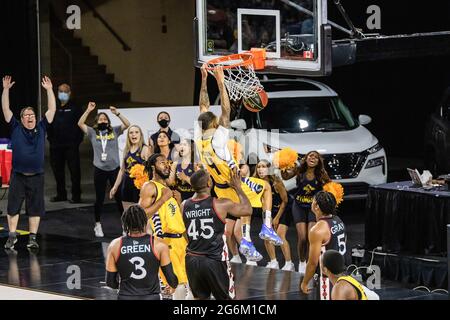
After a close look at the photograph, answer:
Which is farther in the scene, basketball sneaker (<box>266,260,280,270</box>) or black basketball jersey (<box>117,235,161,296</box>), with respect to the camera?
basketball sneaker (<box>266,260,280,270</box>)

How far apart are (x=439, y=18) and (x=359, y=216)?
21.5ft

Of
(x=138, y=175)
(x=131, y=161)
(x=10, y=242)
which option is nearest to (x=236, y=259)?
(x=138, y=175)

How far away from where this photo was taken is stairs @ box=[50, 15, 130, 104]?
27609mm

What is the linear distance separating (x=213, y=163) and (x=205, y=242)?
2.55 metres

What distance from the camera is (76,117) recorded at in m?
19.7

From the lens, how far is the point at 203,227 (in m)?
11.4

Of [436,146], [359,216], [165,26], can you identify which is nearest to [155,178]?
[359,216]

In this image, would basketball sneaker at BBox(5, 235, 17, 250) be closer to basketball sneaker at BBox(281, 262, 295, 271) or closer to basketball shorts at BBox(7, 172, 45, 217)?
basketball shorts at BBox(7, 172, 45, 217)

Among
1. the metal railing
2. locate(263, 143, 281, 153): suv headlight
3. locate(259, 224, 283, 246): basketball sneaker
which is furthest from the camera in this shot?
the metal railing

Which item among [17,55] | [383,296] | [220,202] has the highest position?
[17,55]

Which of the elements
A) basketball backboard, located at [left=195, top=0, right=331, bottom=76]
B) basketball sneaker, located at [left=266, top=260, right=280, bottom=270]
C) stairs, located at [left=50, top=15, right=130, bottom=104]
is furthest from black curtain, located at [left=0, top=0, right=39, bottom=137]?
basketball sneaker, located at [left=266, top=260, right=280, bottom=270]

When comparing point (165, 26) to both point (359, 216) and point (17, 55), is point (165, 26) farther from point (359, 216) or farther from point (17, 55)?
point (359, 216)

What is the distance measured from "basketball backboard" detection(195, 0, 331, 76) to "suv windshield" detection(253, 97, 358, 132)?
379cm

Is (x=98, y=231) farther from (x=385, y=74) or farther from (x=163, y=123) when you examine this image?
(x=385, y=74)
